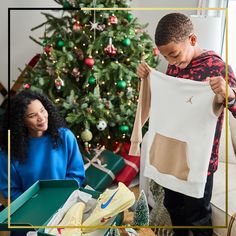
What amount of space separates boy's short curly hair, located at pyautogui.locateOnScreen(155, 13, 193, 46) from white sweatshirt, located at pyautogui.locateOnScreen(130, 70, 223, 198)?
0.08m

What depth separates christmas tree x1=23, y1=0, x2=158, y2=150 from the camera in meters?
0.84

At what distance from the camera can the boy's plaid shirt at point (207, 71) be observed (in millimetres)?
716

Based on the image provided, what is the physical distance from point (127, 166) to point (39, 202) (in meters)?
0.23

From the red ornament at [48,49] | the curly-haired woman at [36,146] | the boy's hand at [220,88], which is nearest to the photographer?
the boy's hand at [220,88]

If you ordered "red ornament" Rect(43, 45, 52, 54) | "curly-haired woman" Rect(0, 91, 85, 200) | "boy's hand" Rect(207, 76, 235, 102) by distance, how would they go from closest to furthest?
"boy's hand" Rect(207, 76, 235, 102)
"curly-haired woman" Rect(0, 91, 85, 200)
"red ornament" Rect(43, 45, 52, 54)

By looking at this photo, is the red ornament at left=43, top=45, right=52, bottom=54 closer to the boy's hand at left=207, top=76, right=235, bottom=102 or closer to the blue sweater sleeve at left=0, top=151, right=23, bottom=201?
the blue sweater sleeve at left=0, top=151, right=23, bottom=201

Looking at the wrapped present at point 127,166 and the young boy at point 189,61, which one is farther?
the wrapped present at point 127,166

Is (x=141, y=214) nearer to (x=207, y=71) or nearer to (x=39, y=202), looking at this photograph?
(x=39, y=202)

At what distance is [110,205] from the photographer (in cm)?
80

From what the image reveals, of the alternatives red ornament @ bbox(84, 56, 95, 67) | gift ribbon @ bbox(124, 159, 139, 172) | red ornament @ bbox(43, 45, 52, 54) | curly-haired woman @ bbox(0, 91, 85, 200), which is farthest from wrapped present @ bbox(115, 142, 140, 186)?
red ornament @ bbox(43, 45, 52, 54)

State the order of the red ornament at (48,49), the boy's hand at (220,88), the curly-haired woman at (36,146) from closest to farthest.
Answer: the boy's hand at (220,88) < the curly-haired woman at (36,146) < the red ornament at (48,49)

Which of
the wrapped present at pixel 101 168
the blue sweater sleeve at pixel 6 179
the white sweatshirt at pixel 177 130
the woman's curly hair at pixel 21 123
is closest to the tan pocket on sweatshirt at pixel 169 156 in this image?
the white sweatshirt at pixel 177 130

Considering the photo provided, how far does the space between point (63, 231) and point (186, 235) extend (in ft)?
1.01

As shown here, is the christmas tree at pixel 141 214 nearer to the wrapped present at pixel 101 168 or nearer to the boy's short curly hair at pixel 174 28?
the wrapped present at pixel 101 168
